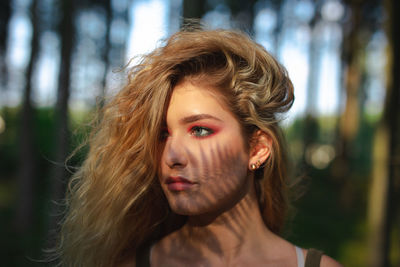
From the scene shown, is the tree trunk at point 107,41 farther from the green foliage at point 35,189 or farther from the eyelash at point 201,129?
the eyelash at point 201,129

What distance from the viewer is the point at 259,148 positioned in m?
2.16

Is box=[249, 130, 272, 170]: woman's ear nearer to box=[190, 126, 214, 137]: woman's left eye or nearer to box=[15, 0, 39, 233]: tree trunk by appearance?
box=[190, 126, 214, 137]: woman's left eye

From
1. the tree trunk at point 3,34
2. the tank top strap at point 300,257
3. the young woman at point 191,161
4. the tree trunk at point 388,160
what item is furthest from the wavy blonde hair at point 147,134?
the tree trunk at point 3,34

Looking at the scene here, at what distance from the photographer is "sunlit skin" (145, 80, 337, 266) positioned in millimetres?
1962

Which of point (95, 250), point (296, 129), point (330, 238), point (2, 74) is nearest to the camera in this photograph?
point (95, 250)

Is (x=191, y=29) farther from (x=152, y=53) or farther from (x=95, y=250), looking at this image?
(x=95, y=250)

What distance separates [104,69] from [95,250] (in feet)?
44.3

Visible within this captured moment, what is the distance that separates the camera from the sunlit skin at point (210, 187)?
1962mm

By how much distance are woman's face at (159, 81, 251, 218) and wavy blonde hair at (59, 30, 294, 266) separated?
0.32ft

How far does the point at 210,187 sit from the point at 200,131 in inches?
12.4

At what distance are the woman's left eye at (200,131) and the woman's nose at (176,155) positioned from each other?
0.10m

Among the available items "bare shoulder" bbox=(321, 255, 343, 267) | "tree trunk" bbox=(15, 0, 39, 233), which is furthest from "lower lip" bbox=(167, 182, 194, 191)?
"tree trunk" bbox=(15, 0, 39, 233)

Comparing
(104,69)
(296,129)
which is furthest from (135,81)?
(296,129)

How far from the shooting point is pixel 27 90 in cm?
779
